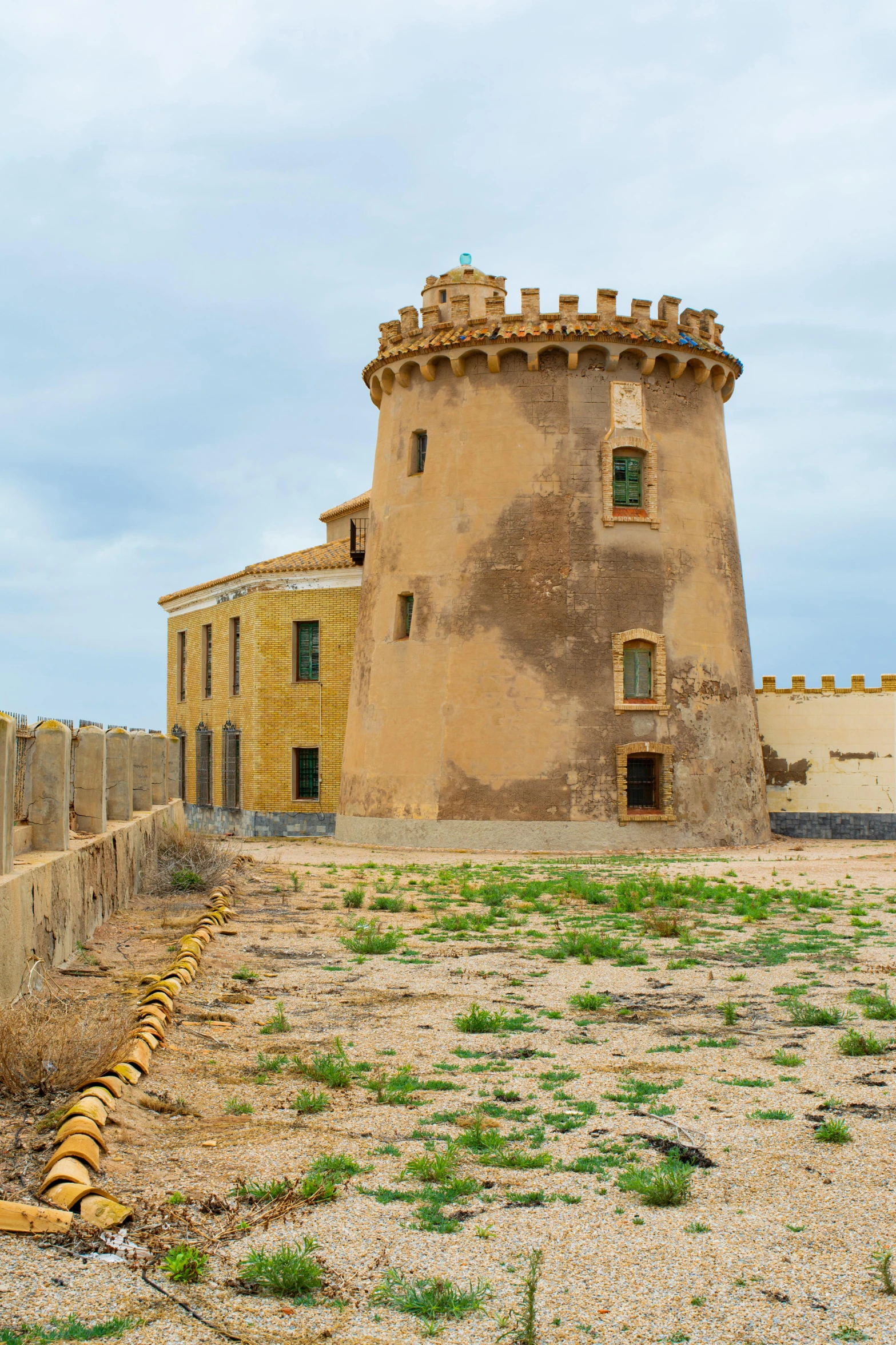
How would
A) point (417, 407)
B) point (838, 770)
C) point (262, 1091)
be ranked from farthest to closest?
1. point (838, 770)
2. point (417, 407)
3. point (262, 1091)

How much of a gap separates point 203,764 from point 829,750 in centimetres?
1992

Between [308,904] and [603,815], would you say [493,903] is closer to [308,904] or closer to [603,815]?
[308,904]

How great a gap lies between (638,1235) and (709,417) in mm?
25559

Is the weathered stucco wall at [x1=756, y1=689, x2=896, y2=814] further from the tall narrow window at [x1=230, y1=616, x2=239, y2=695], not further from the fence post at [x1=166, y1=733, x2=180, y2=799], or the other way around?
the tall narrow window at [x1=230, y1=616, x2=239, y2=695]

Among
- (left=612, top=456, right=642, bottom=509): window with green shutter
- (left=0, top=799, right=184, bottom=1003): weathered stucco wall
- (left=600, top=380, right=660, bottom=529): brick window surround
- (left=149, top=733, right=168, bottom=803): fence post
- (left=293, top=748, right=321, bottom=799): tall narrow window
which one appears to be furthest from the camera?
(left=293, top=748, right=321, bottom=799): tall narrow window

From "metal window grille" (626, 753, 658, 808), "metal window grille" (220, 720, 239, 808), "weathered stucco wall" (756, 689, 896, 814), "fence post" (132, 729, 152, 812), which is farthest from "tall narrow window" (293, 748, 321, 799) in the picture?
"fence post" (132, 729, 152, 812)

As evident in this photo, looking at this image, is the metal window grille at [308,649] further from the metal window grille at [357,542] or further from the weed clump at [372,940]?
the weed clump at [372,940]

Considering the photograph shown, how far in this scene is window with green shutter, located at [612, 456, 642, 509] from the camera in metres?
27.2

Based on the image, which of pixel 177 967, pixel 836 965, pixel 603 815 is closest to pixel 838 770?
pixel 603 815

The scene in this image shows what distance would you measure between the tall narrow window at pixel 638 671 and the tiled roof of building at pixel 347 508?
13054mm

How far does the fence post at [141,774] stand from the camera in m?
18.8

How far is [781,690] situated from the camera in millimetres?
32219

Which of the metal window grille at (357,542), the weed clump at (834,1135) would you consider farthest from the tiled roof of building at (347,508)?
the weed clump at (834,1135)

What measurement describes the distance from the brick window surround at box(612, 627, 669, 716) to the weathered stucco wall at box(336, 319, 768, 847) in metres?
0.17
